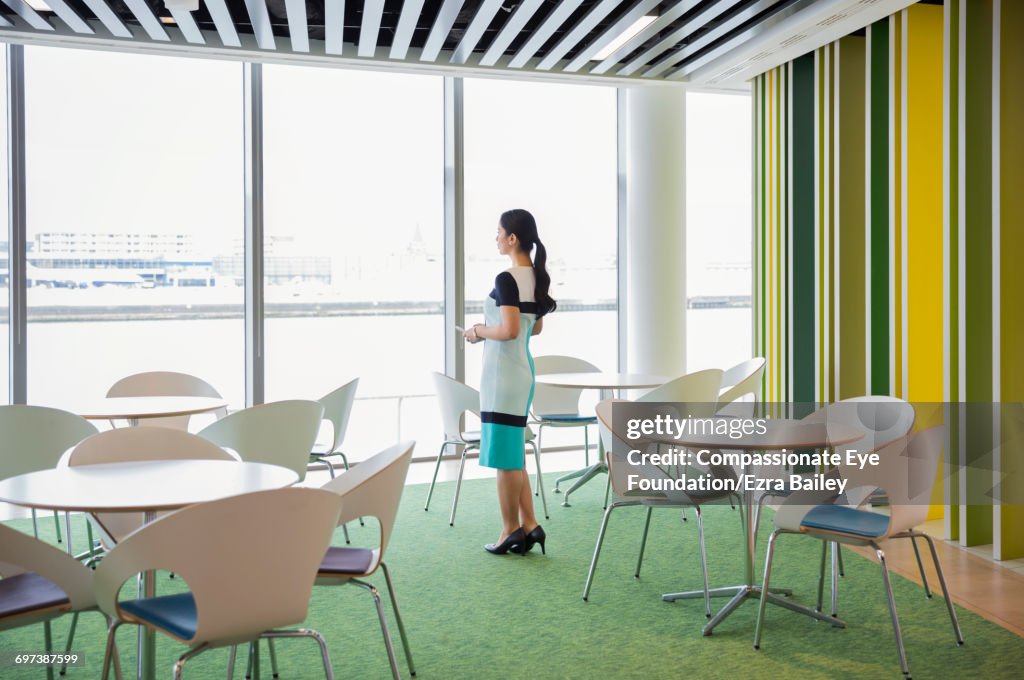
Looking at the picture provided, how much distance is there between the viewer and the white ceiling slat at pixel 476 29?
5.41 metres

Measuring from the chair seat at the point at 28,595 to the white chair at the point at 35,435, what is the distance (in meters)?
1.49

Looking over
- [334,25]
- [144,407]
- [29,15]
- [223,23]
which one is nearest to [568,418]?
[144,407]

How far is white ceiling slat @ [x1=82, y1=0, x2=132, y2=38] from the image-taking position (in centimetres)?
530

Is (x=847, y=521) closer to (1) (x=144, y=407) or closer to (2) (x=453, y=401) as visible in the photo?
(2) (x=453, y=401)

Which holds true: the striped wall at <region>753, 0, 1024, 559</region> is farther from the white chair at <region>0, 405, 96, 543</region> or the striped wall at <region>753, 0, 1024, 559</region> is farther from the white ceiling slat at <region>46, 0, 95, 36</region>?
the white ceiling slat at <region>46, 0, 95, 36</region>

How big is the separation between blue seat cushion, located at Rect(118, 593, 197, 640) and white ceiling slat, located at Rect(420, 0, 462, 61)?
3.79m

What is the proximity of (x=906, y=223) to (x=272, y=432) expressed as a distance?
12.2 feet

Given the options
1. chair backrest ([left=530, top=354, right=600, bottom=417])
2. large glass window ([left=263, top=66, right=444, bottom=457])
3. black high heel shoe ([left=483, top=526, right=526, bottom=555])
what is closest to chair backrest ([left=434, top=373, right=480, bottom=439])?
black high heel shoe ([left=483, top=526, right=526, bottom=555])

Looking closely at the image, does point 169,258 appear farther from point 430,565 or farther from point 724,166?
point 724,166

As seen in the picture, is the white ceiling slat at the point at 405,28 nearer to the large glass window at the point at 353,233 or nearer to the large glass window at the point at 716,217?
the large glass window at the point at 353,233

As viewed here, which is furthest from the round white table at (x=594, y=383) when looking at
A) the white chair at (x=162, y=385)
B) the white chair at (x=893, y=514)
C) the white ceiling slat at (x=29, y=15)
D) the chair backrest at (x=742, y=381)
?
the white ceiling slat at (x=29, y=15)

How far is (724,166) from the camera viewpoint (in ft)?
28.2

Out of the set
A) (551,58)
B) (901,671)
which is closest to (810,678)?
(901,671)

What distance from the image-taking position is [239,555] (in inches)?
90.8
